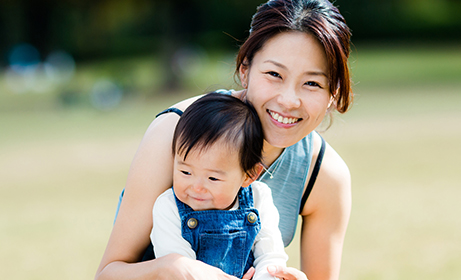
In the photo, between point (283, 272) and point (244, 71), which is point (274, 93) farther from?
point (283, 272)

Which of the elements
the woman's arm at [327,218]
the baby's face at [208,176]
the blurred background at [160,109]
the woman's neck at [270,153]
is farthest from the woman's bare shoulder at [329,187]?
the blurred background at [160,109]

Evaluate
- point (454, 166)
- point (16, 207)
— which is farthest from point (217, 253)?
point (454, 166)

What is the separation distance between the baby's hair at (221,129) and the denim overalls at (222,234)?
207 mm

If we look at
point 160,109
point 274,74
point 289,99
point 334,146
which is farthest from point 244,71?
point 160,109

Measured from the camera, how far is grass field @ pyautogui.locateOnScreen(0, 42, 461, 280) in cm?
500

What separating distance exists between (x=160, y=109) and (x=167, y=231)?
13409mm

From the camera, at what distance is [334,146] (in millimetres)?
9984

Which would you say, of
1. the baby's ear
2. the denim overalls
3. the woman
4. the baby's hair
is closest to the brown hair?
the woman

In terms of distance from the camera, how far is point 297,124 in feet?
8.23

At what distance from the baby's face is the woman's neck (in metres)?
0.42

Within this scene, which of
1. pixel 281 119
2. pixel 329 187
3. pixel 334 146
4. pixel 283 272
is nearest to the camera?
pixel 283 272

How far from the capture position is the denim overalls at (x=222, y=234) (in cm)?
228

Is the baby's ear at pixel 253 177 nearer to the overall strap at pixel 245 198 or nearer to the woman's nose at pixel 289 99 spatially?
the overall strap at pixel 245 198

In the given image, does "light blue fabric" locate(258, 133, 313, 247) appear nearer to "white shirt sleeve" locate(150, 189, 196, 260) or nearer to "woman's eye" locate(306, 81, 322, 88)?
"woman's eye" locate(306, 81, 322, 88)
